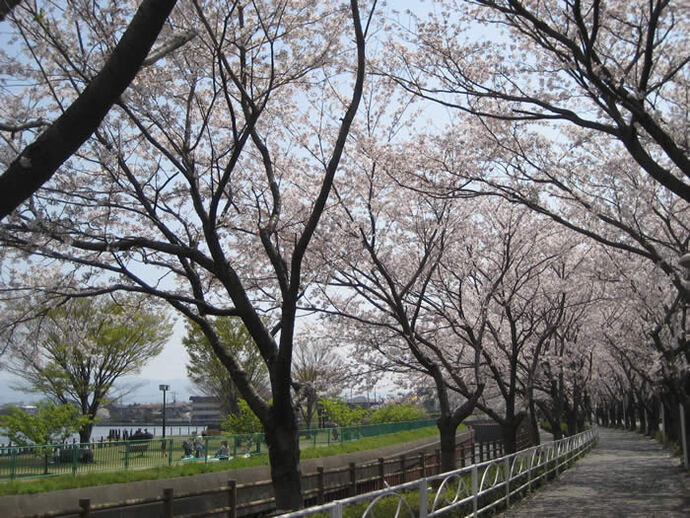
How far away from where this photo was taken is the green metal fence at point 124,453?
1475 centimetres

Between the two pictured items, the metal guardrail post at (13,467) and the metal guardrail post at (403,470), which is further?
the metal guardrail post at (403,470)

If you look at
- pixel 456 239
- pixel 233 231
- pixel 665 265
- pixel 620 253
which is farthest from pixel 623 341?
pixel 233 231

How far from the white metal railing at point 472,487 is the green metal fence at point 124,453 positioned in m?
7.33

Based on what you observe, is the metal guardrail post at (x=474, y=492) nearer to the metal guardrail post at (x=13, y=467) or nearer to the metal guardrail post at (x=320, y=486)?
the metal guardrail post at (x=320, y=486)

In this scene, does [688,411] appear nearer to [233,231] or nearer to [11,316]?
[233,231]

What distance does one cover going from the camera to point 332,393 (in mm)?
16094

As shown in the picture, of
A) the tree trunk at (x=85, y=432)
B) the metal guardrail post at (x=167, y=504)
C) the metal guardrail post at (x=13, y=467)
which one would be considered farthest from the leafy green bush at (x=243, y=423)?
the metal guardrail post at (x=167, y=504)

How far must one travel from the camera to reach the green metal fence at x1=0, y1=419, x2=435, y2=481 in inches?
581

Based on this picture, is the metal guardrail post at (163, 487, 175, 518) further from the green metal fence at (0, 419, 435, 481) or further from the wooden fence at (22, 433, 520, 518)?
the green metal fence at (0, 419, 435, 481)

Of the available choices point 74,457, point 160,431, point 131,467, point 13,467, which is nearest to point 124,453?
point 131,467

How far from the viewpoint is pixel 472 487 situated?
10.8 metres

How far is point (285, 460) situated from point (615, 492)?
11.4m

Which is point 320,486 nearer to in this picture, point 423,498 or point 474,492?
point 474,492

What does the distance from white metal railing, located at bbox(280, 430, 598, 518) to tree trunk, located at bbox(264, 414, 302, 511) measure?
867 millimetres
